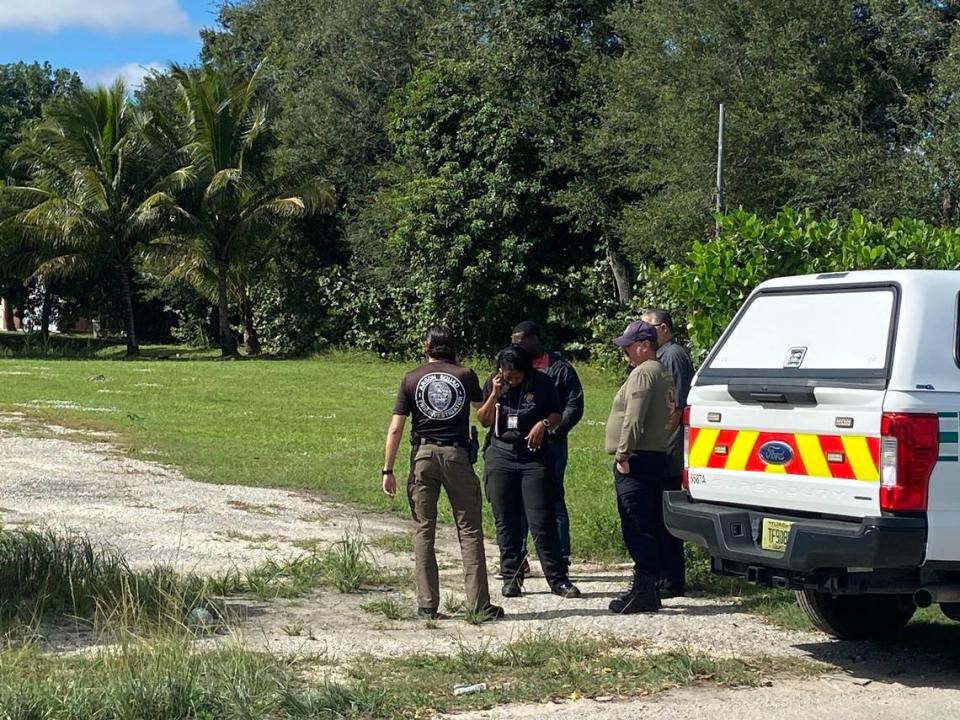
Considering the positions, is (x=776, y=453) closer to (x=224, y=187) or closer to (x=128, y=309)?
(x=224, y=187)

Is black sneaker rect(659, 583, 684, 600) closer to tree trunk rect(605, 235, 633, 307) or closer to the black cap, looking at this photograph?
the black cap

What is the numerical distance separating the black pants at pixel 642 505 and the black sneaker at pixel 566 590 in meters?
0.54

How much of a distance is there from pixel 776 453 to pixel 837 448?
460mm

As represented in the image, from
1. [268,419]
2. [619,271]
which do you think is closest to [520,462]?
[268,419]

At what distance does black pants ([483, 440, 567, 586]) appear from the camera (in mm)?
8969

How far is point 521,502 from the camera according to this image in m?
9.25

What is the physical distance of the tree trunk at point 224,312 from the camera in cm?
4153

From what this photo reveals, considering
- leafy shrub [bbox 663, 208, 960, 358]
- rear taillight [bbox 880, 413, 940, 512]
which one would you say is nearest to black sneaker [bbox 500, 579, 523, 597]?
rear taillight [bbox 880, 413, 940, 512]

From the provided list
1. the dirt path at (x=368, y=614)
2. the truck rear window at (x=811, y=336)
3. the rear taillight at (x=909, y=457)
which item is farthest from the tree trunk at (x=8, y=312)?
the rear taillight at (x=909, y=457)

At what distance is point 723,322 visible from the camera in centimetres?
1509

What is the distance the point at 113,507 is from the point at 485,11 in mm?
25506

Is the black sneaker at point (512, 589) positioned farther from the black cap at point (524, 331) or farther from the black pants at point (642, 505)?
the black cap at point (524, 331)

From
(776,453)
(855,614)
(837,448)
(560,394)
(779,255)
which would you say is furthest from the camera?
(779,255)

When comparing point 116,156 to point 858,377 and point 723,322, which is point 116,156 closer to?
point 723,322
